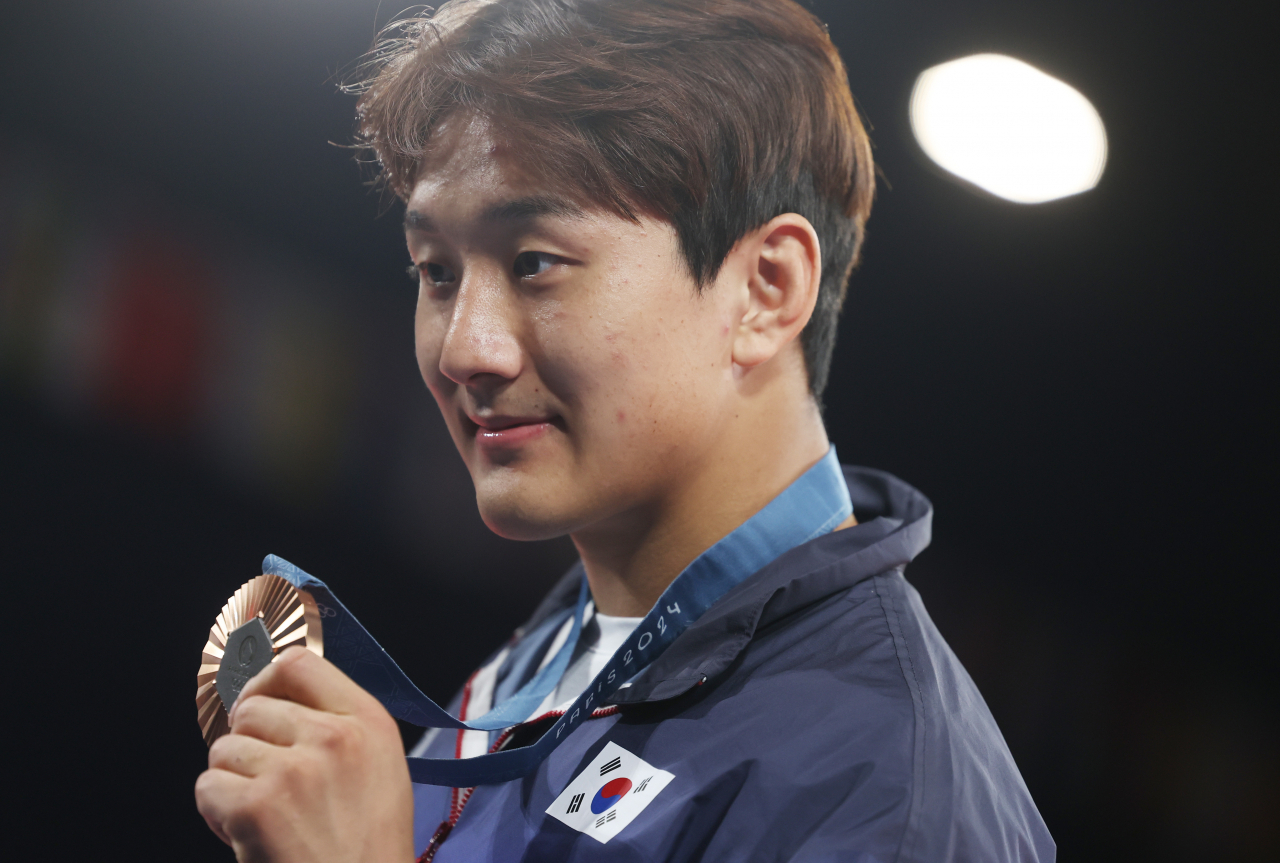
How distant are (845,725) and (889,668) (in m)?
0.10

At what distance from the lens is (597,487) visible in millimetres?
1167

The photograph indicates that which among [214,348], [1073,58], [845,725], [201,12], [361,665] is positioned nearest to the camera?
[845,725]

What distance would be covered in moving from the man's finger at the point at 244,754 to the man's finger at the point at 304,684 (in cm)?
3

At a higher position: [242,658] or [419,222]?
[419,222]

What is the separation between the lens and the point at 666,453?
1.18 m

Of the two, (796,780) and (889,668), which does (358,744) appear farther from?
(889,668)

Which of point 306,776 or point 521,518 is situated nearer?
point 306,776

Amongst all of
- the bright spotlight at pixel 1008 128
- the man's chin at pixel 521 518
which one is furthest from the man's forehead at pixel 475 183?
the bright spotlight at pixel 1008 128

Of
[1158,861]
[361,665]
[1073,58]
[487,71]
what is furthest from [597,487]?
[1158,861]

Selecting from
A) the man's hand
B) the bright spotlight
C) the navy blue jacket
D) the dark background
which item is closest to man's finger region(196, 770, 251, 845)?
the man's hand

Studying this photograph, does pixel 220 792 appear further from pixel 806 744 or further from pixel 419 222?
pixel 419 222

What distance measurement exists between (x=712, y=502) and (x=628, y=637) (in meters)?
0.24

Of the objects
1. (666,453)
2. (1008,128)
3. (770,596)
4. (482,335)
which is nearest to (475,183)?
(482,335)

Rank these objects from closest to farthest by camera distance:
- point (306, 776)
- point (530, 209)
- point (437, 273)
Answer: point (306, 776) < point (530, 209) < point (437, 273)
